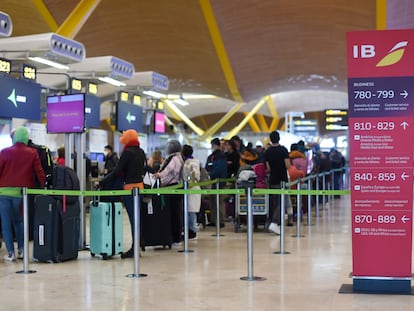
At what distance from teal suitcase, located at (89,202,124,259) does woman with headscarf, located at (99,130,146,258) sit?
162mm

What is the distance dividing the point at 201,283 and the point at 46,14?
16279 millimetres

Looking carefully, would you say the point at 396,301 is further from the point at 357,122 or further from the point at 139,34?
the point at 139,34

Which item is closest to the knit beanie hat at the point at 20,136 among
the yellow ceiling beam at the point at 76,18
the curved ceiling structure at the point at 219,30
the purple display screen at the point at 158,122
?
the purple display screen at the point at 158,122

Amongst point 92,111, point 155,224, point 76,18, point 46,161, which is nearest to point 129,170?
point 155,224

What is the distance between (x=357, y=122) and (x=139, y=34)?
19.5 metres

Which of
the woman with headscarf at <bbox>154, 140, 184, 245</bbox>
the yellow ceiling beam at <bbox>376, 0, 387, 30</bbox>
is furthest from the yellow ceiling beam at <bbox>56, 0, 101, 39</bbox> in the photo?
the woman with headscarf at <bbox>154, 140, 184, 245</bbox>

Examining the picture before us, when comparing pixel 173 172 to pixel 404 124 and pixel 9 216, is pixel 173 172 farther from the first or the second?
pixel 404 124

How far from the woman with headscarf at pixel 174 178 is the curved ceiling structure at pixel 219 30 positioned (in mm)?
9248

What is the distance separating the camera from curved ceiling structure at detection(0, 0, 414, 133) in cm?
2166

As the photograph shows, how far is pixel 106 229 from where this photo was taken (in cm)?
887

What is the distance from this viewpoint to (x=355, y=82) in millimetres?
6363

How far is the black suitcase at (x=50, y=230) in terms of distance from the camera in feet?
28.2

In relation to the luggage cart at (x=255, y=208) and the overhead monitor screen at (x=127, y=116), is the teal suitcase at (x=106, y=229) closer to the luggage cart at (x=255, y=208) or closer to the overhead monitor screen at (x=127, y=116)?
the luggage cart at (x=255, y=208)

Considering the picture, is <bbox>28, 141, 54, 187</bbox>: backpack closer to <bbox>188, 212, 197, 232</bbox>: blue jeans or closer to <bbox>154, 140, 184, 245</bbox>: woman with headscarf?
<bbox>154, 140, 184, 245</bbox>: woman with headscarf
